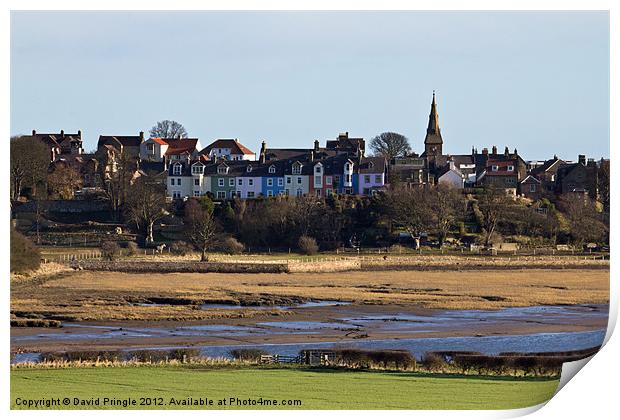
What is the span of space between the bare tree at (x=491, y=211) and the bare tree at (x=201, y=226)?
10.4 m

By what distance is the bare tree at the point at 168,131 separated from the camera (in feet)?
172

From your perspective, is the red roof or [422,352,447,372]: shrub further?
the red roof

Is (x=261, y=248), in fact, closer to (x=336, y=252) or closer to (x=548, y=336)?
(x=336, y=252)

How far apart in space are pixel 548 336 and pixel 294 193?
29.7m

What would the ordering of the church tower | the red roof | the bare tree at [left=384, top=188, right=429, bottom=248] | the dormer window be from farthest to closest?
the red roof, the dormer window, the church tower, the bare tree at [left=384, top=188, right=429, bottom=248]

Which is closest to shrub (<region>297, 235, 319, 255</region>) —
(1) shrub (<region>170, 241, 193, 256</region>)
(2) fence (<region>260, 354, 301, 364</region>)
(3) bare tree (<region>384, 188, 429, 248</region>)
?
(1) shrub (<region>170, 241, 193, 256</region>)

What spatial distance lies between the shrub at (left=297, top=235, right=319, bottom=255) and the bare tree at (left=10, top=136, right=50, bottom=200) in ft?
30.4

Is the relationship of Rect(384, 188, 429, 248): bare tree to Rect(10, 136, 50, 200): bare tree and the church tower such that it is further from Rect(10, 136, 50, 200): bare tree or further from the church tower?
Rect(10, 136, 50, 200): bare tree

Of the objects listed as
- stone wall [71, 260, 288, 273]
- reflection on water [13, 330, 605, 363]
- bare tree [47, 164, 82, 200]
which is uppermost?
bare tree [47, 164, 82, 200]

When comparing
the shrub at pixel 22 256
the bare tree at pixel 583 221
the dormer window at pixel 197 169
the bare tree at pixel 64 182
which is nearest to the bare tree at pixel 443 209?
the bare tree at pixel 583 221

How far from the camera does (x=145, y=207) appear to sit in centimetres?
4294

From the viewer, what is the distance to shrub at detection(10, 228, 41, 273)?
2522 centimetres

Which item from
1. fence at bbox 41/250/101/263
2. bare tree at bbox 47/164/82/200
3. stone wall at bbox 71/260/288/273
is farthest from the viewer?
bare tree at bbox 47/164/82/200

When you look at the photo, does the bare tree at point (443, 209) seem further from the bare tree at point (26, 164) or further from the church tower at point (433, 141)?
the bare tree at point (26, 164)
